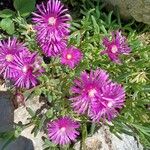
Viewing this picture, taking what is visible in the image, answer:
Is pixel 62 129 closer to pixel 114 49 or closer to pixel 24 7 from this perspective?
pixel 114 49

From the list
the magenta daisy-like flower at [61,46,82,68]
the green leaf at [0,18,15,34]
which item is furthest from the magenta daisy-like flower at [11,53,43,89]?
the green leaf at [0,18,15,34]

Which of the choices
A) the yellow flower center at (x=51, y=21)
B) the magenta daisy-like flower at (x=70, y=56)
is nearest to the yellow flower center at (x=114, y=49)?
the magenta daisy-like flower at (x=70, y=56)

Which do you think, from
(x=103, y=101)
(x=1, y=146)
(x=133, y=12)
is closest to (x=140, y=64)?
(x=133, y=12)

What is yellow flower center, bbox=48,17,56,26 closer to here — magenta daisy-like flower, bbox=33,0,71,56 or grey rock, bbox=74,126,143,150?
magenta daisy-like flower, bbox=33,0,71,56

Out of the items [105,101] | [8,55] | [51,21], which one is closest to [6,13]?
[8,55]

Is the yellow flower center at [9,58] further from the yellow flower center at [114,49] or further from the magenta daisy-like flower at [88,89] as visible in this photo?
the yellow flower center at [114,49]

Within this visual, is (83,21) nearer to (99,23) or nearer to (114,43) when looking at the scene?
(99,23)
